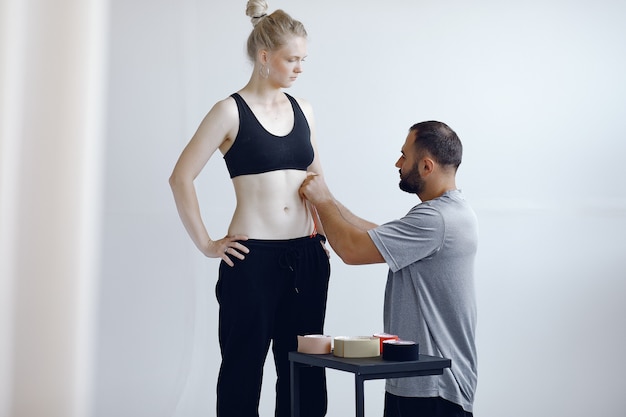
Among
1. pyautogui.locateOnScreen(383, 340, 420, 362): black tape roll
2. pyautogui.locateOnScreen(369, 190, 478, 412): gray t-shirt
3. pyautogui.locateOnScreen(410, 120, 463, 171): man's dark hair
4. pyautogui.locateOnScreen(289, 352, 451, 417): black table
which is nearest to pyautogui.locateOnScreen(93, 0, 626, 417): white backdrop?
pyautogui.locateOnScreen(410, 120, 463, 171): man's dark hair

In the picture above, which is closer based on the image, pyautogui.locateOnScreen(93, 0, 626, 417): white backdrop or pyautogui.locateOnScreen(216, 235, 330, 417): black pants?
pyautogui.locateOnScreen(216, 235, 330, 417): black pants

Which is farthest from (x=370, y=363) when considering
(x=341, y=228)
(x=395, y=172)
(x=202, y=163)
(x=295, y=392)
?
(x=395, y=172)

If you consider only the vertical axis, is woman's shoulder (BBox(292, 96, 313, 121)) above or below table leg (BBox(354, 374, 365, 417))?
above

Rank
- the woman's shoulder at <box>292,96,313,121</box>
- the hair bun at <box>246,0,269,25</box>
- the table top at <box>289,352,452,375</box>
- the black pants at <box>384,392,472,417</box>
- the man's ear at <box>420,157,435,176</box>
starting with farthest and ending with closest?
1. the woman's shoulder at <box>292,96,313,121</box>
2. the hair bun at <box>246,0,269,25</box>
3. the man's ear at <box>420,157,435,176</box>
4. the black pants at <box>384,392,472,417</box>
5. the table top at <box>289,352,452,375</box>

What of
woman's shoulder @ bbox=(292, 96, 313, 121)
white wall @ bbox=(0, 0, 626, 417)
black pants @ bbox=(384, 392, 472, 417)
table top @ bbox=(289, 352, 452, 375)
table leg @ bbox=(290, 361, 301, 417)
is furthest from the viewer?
white wall @ bbox=(0, 0, 626, 417)

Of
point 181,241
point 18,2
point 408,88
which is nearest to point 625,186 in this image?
point 408,88

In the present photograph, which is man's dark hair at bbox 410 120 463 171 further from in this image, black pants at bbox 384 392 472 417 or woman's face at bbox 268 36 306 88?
black pants at bbox 384 392 472 417

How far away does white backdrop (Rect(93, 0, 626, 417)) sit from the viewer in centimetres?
340

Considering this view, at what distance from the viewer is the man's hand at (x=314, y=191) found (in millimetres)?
2391

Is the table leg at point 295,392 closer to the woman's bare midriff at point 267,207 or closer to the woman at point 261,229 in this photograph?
the woman at point 261,229

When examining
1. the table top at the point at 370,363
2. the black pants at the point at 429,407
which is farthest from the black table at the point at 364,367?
the black pants at the point at 429,407

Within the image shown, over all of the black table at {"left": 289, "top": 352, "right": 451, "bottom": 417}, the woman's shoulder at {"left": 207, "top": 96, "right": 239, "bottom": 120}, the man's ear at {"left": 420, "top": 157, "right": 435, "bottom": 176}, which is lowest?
the black table at {"left": 289, "top": 352, "right": 451, "bottom": 417}

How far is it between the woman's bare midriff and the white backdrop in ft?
3.55

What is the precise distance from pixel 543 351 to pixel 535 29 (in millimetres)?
1338
